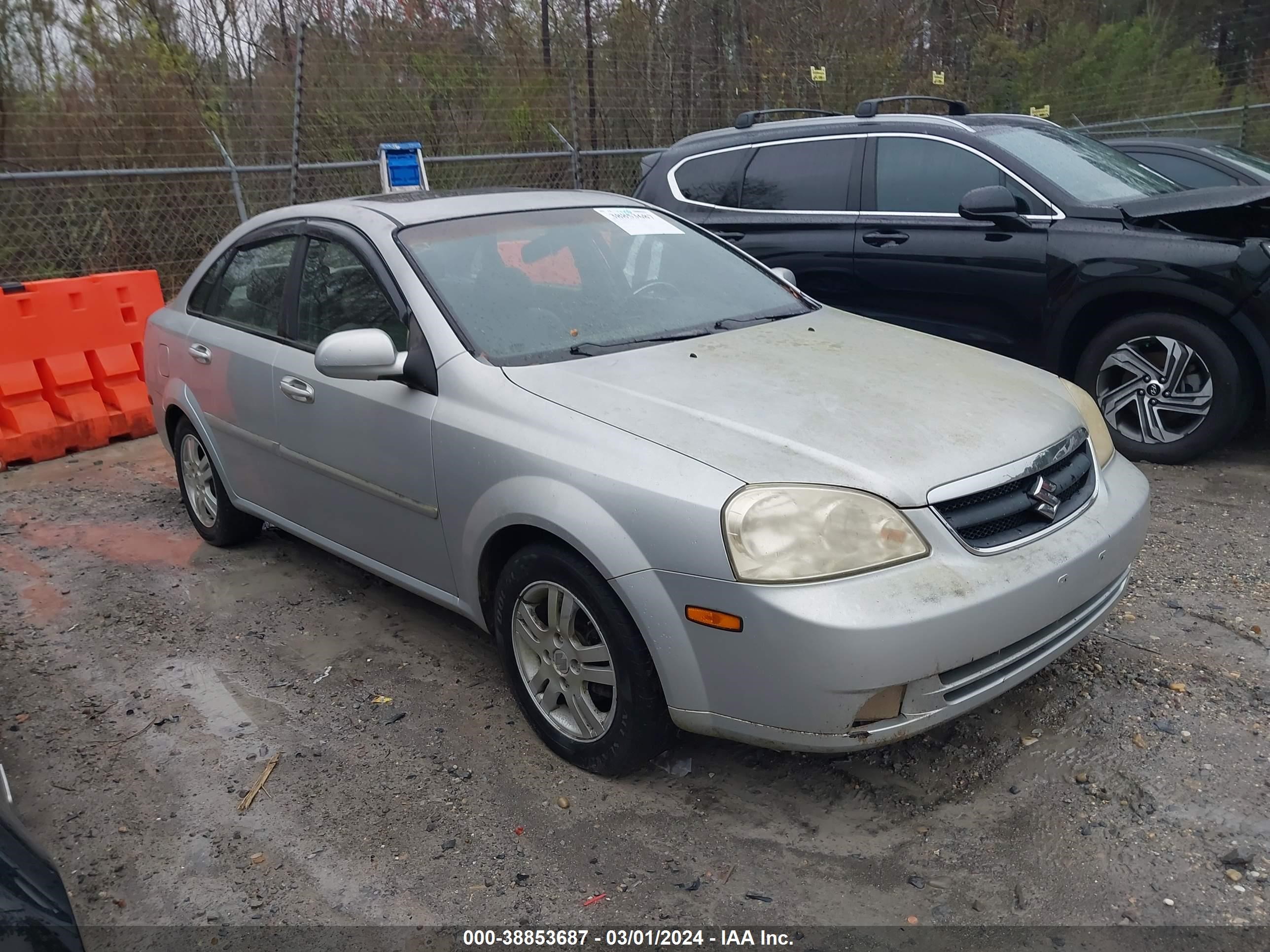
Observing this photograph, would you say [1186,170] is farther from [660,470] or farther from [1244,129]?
[1244,129]

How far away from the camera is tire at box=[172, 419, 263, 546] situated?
16.2 feet

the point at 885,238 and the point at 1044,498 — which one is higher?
the point at 885,238

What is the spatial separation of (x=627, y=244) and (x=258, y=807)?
237cm

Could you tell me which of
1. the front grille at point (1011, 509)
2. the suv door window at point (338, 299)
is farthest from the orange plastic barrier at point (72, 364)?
the front grille at point (1011, 509)

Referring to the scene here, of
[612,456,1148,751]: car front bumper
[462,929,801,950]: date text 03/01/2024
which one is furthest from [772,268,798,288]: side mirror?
[462,929,801,950]: date text 03/01/2024

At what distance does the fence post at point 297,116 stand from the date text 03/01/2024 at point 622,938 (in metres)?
8.56

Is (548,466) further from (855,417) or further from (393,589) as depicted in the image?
(393,589)

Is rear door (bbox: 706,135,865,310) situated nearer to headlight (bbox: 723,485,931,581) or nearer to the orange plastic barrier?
the orange plastic barrier

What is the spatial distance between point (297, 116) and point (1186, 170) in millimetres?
7707

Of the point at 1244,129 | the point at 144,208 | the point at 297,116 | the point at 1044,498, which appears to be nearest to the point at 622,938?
the point at 1044,498

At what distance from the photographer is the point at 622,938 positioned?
2.51m

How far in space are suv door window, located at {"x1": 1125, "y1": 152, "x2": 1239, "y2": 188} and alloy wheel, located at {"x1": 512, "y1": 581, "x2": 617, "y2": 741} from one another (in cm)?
696

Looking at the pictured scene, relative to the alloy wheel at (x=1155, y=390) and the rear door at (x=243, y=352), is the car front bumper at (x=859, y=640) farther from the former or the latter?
the alloy wheel at (x=1155, y=390)

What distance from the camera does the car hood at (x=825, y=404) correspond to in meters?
2.76
